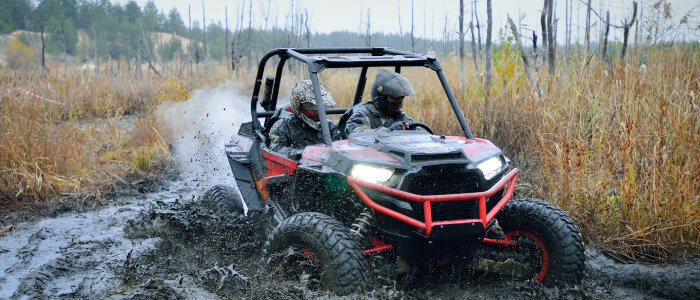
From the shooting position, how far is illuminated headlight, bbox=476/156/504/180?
137 inches

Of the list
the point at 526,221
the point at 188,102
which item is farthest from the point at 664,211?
the point at 188,102

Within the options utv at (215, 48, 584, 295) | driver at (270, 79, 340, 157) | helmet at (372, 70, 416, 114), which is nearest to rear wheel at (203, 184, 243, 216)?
driver at (270, 79, 340, 157)

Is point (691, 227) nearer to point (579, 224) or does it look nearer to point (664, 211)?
point (664, 211)

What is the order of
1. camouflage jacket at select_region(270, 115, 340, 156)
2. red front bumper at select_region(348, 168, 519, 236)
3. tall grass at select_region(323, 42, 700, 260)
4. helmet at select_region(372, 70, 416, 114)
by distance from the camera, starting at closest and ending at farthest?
A: red front bumper at select_region(348, 168, 519, 236) → tall grass at select_region(323, 42, 700, 260) → helmet at select_region(372, 70, 416, 114) → camouflage jacket at select_region(270, 115, 340, 156)

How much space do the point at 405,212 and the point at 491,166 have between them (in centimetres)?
74

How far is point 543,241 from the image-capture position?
370cm

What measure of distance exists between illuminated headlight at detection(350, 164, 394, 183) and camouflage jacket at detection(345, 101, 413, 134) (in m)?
1.05

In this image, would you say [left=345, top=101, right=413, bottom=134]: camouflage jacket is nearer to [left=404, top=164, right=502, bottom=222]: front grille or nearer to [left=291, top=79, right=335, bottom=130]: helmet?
[left=291, top=79, right=335, bottom=130]: helmet

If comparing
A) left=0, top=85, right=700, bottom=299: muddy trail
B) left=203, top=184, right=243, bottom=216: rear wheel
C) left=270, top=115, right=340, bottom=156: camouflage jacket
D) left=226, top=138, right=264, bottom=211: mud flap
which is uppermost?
left=270, top=115, right=340, bottom=156: camouflage jacket

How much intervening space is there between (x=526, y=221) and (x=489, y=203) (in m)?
0.40

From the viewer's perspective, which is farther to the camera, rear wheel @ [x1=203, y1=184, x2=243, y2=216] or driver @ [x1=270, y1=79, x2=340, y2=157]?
rear wheel @ [x1=203, y1=184, x2=243, y2=216]

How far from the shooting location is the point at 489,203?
354 cm

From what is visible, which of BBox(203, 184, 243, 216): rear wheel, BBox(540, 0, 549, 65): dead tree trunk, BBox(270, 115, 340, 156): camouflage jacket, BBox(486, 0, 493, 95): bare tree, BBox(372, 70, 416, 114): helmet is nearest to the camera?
BBox(372, 70, 416, 114): helmet

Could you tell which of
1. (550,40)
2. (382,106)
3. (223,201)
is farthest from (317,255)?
(550,40)
